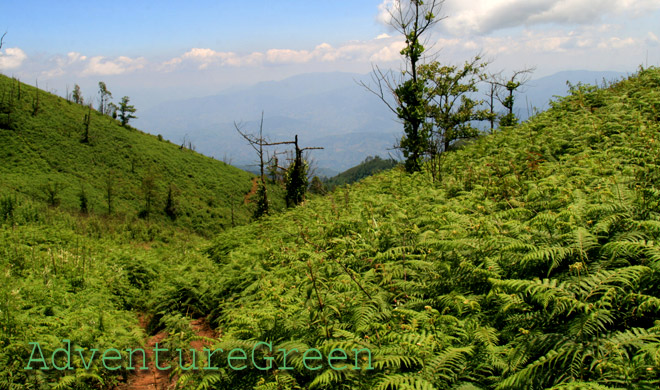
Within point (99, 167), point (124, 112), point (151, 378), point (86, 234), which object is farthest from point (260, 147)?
point (124, 112)

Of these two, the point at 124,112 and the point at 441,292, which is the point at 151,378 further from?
the point at 124,112

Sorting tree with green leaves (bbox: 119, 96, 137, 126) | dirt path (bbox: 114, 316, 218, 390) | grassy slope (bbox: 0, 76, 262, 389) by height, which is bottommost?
dirt path (bbox: 114, 316, 218, 390)

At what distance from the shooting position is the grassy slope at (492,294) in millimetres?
2771

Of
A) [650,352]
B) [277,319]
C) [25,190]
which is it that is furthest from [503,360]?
[25,190]

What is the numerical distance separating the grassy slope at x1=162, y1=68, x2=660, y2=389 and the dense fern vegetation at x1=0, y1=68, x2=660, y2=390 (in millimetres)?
22

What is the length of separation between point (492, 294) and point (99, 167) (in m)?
58.2

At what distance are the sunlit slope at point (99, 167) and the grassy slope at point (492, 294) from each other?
138 ft

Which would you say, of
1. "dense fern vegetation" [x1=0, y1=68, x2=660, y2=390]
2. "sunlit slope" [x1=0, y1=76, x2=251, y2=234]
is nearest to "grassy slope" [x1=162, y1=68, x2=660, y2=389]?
"dense fern vegetation" [x1=0, y1=68, x2=660, y2=390]

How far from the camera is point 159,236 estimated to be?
97.6 ft

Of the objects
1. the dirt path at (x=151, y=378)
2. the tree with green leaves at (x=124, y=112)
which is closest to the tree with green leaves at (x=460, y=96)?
the dirt path at (x=151, y=378)

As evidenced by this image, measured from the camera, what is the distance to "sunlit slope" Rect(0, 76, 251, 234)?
41.9 m

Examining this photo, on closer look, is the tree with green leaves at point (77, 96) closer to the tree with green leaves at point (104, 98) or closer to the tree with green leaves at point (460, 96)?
the tree with green leaves at point (104, 98)

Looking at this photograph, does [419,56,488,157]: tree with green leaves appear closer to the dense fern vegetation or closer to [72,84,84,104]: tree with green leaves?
the dense fern vegetation

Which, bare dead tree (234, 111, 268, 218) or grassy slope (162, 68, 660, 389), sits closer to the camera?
grassy slope (162, 68, 660, 389)
